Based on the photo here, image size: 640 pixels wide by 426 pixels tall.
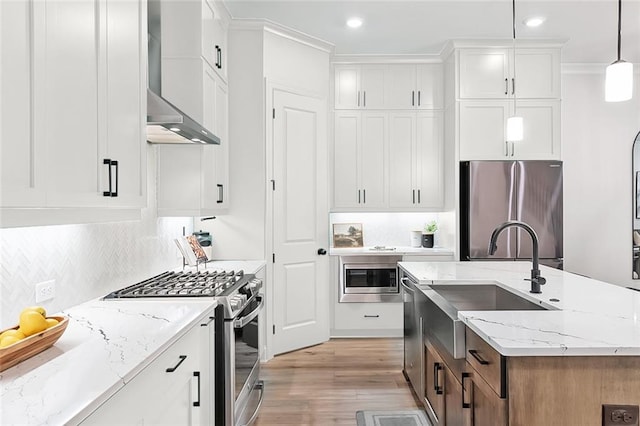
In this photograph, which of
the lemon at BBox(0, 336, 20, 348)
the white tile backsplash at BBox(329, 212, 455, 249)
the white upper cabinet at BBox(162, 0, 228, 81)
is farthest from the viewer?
the white tile backsplash at BBox(329, 212, 455, 249)

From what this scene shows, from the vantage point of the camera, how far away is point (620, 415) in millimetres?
1427

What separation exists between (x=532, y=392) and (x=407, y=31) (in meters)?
3.63

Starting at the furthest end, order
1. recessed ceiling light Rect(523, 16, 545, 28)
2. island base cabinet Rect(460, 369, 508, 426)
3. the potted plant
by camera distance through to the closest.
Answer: the potted plant → recessed ceiling light Rect(523, 16, 545, 28) → island base cabinet Rect(460, 369, 508, 426)

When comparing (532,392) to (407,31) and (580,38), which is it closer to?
(407,31)

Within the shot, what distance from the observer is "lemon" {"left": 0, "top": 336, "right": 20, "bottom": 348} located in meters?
1.30

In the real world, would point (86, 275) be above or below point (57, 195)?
below

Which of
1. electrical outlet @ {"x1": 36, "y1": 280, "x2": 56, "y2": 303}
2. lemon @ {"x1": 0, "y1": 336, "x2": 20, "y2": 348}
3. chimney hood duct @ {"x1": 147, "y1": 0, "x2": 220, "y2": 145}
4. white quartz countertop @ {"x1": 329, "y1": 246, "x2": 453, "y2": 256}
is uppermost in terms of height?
chimney hood duct @ {"x1": 147, "y1": 0, "x2": 220, "y2": 145}

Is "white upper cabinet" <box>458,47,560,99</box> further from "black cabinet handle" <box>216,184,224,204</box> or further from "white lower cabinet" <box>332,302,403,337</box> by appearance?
"black cabinet handle" <box>216,184,224,204</box>

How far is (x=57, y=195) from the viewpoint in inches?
52.8

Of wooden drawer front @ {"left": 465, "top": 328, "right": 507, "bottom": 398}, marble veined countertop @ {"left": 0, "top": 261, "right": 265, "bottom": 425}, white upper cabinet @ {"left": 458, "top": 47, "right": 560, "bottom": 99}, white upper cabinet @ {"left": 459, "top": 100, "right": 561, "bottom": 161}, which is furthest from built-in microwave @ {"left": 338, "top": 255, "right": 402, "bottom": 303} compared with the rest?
wooden drawer front @ {"left": 465, "top": 328, "right": 507, "bottom": 398}

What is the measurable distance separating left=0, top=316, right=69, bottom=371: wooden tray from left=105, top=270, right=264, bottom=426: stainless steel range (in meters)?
0.80

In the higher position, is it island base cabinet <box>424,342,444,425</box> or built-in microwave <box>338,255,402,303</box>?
built-in microwave <box>338,255,402,303</box>

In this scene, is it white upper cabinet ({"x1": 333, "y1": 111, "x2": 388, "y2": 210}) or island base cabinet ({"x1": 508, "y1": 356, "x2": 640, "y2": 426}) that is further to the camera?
white upper cabinet ({"x1": 333, "y1": 111, "x2": 388, "y2": 210})

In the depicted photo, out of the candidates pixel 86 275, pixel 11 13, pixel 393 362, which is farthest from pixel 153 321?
pixel 393 362
